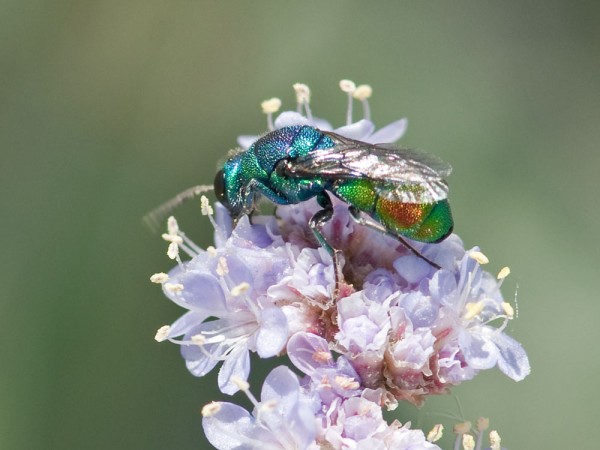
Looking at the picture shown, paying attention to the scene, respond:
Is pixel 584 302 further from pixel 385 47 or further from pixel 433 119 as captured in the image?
pixel 385 47

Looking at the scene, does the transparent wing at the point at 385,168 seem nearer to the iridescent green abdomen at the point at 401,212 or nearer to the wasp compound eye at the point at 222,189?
the iridescent green abdomen at the point at 401,212

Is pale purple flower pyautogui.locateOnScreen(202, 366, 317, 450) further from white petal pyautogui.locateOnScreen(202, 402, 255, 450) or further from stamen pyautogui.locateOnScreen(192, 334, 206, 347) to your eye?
stamen pyautogui.locateOnScreen(192, 334, 206, 347)

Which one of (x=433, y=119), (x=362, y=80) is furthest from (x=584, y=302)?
(x=362, y=80)

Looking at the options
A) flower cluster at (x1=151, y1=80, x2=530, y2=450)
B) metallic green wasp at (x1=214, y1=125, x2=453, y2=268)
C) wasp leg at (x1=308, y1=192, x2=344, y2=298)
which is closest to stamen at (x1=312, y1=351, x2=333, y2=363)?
flower cluster at (x1=151, y1=80, x2=530, y2=450)

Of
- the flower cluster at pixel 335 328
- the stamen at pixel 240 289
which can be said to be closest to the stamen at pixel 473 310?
the flower cluster at pixel 335 328

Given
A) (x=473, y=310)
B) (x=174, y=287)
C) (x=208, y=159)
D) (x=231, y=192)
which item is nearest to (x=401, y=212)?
(x=473, y=310)

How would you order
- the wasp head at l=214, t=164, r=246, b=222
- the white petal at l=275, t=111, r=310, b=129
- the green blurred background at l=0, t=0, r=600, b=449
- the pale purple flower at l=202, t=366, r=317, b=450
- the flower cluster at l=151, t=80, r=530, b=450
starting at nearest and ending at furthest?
the pale purple flower at l=202, t=366, r=317, b=450
the flower cluster at l=151, t=80, r=530, b=450
the wasp head at l=214, t=164, r=246, b=222
the white petal at l=275, t=111, r=310, b=129
the green blurred background at l=0, t=0, r=600, b=449

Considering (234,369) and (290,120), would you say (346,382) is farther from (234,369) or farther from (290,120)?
(290,120)
